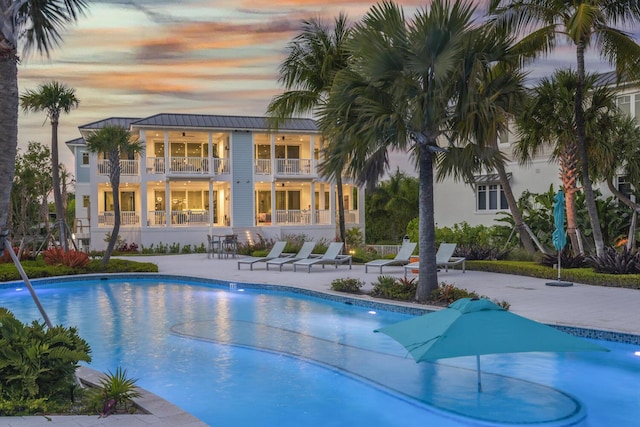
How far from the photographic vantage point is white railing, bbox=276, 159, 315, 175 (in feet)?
113

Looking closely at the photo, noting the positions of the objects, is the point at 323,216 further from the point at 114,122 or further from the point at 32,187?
the point at 32,187

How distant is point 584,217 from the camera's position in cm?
2228

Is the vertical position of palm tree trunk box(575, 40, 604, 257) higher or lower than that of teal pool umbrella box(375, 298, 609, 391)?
higher

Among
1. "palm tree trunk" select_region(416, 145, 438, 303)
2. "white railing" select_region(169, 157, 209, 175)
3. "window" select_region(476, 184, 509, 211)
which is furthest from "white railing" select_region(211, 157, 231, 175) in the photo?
"palm tree trunk" select_region(416, 145, 438, 303)

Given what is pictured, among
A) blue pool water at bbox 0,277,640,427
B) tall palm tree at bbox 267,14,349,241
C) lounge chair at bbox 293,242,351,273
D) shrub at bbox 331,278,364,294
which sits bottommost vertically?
blue pool water at bbox 0,277,640,427

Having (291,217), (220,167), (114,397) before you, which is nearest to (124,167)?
(220,167)

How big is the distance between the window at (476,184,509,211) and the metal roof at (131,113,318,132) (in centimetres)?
1095

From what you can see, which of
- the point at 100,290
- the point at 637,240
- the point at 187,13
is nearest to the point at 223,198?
the point at 187,13

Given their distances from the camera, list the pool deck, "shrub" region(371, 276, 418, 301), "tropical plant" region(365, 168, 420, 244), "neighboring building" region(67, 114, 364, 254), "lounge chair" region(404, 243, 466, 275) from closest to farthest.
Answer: the pool deck, "shrub" region(371, 276, 418, 301), "lounge chair" region(404, 243, 466, 275), "neighboring building" region(67, 114, 364, 254), "tropical plant" region(365, 168, 420, 244)

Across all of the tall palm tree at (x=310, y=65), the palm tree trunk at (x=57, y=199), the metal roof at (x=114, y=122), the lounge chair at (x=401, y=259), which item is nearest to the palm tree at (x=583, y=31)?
the lounge chair at (x=401, y=259)

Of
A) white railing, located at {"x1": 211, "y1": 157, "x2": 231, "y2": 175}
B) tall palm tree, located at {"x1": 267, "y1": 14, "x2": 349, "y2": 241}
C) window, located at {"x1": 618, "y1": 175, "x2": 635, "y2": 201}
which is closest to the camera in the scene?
tall palm tree, located at {"x1": 267, "y1": 14, "x2": 349, "y2": 241}

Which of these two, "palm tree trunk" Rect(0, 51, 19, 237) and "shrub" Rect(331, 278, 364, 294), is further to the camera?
"shrub" Rect(331, 278, 364, 294)

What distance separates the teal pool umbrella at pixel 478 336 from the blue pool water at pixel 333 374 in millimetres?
895

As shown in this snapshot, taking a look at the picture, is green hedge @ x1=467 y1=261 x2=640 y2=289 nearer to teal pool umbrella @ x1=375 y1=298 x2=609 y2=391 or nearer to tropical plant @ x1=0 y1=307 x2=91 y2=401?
teal pool umbrella @ x1=375 y1=298 x2=609 y2=391
